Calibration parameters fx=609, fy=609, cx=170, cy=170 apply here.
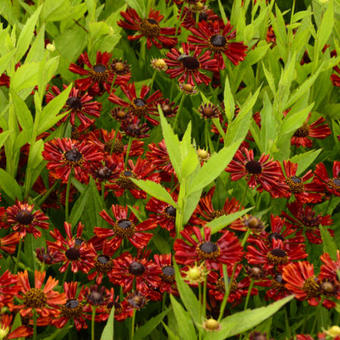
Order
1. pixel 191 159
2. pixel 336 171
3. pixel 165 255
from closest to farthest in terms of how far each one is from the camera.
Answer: pixel 191 159, pixel 165 255, pixel 336 171

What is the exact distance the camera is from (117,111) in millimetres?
1348

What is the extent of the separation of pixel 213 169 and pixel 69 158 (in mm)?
315

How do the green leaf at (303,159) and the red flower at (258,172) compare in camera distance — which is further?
the green leaf at (303,159)

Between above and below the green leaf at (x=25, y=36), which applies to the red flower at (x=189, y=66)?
below

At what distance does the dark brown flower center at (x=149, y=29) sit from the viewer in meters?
1.71

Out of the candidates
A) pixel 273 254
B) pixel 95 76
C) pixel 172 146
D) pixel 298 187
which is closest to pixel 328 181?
pixel 298 187

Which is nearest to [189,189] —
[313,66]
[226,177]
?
[226,177]

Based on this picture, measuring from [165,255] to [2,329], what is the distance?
321 mm

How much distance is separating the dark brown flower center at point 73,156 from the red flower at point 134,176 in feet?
0.27

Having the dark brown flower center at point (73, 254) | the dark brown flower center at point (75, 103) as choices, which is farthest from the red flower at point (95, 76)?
the dark brown flower center at point (73, 254)

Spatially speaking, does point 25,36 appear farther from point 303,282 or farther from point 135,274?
point 303,282

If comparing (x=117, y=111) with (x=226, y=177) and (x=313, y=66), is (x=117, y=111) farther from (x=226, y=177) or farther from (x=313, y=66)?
(x=313, y=66)

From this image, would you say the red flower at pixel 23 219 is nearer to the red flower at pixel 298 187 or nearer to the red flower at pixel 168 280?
the red flower at pixel 168 280

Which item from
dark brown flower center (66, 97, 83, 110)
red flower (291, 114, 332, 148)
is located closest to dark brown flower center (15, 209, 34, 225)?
dark brown flower center (66, 97, 83, 110)
